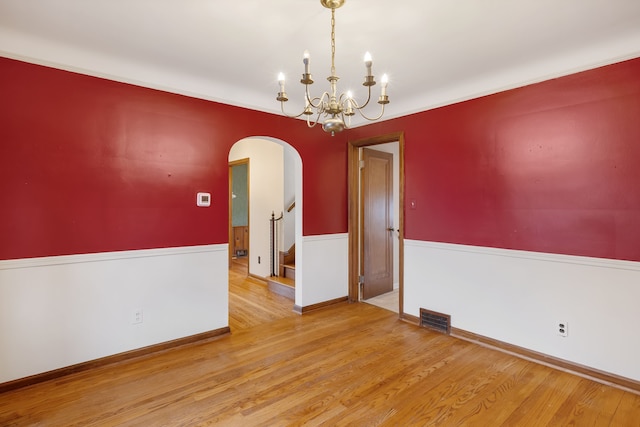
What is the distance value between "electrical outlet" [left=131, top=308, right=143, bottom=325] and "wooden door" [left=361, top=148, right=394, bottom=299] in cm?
277

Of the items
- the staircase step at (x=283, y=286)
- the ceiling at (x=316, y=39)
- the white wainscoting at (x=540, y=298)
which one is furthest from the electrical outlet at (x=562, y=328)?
the staircase step at (x=283, y=286)

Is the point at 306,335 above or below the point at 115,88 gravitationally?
below

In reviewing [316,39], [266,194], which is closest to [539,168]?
[316,39]

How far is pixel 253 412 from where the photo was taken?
7.00 ft

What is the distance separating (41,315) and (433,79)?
384 centimetres

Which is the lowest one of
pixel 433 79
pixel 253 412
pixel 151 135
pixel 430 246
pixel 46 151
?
pixel 253 412

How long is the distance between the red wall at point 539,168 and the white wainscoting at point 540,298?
0.41 feet

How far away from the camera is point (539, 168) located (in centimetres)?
281

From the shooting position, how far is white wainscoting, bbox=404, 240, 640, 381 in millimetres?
2447

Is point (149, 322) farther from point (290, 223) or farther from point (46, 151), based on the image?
point (290, 223)

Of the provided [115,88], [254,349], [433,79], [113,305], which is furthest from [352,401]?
[115,88]

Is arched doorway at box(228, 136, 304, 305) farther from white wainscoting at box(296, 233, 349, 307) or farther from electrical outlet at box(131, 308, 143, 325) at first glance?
electrical outlet at box(131, 308, 143, 325)

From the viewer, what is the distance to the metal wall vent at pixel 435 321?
3.42m

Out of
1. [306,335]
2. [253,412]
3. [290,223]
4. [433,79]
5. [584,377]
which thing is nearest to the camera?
[253,412]
